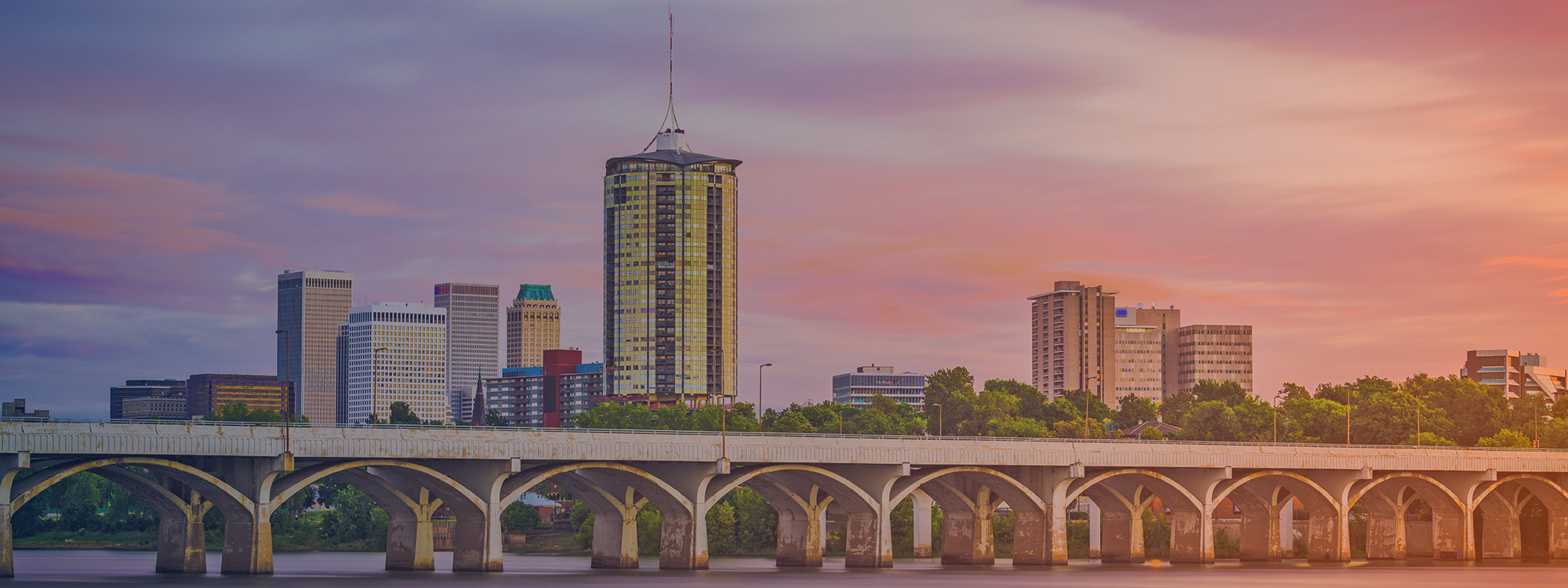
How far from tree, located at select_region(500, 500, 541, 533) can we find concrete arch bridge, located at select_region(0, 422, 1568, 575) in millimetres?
47583

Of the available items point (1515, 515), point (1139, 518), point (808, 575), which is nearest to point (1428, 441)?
point (1515, 515)

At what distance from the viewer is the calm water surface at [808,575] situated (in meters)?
92.4

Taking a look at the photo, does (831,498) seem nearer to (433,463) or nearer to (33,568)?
(433,463)

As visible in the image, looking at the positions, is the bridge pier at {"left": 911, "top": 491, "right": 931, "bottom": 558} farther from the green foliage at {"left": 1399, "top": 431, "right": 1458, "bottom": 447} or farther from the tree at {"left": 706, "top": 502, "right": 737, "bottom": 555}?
the green foliage at {"left": 1399, "top": 431, "right": 1458, "bottom": 447}

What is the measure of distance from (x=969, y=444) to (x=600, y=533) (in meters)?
25.8

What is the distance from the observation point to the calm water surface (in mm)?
92375

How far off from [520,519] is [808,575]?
72841 mm

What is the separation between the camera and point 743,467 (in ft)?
358

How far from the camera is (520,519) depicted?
172875 mm

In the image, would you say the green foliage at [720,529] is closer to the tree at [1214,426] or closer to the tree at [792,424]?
the tree at [792,424]

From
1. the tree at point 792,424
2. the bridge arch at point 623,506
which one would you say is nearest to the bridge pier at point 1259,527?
the bridge arch at point 623,506

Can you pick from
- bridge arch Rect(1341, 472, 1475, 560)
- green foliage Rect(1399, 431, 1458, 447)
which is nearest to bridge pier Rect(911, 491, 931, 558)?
bridge arch Rect(1341, 472, 1475, 560)

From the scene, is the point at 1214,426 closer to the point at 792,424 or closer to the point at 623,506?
the point at 792,424

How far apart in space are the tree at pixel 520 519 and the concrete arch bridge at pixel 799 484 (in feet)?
156
